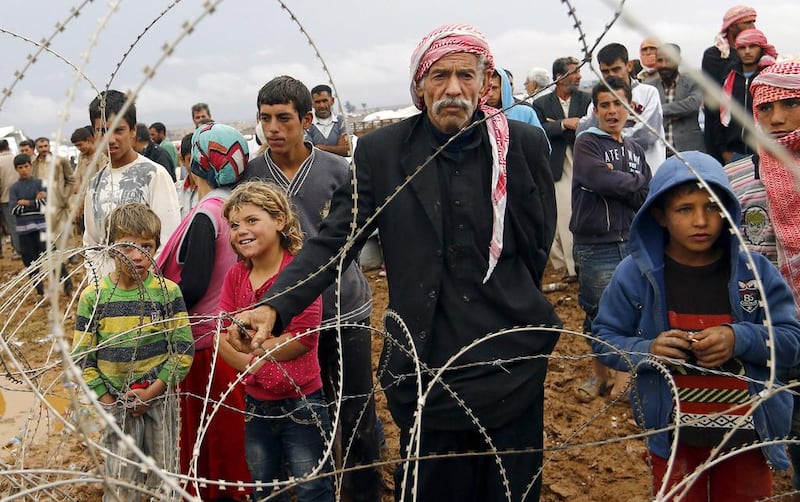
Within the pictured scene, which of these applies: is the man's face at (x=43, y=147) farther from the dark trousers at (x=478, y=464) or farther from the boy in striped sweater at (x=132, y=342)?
the dark trousers at (x=478, y=464)

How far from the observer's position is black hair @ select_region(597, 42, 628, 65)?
5559 millimetres

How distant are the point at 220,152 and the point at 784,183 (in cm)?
253

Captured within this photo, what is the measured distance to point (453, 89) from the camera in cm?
239

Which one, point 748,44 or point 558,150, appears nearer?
point 748,44

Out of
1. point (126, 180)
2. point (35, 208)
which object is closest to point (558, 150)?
point (126, 180)

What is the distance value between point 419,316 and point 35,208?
9.11m

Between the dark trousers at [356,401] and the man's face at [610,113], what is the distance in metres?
2.10

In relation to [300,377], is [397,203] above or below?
above

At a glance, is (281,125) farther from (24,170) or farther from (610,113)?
(24,170)

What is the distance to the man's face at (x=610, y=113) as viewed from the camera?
4.34 m

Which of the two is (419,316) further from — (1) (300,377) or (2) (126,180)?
(2) (126,180)

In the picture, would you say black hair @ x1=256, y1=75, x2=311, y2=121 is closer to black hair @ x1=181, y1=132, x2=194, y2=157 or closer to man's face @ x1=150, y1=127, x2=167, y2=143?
black hair @ x1=181, y1=132, x2=194, y2=157

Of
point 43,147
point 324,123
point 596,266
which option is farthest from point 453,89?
point 43,147

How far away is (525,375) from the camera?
248 cm
